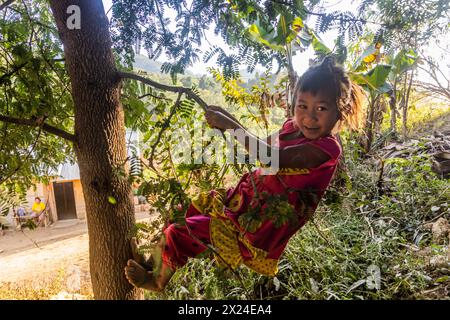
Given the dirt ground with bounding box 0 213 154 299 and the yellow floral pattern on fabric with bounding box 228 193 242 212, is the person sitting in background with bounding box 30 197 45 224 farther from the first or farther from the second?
the yellow floral pattern on fabric with bounding box 228 193 242 212

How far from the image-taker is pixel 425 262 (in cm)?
200

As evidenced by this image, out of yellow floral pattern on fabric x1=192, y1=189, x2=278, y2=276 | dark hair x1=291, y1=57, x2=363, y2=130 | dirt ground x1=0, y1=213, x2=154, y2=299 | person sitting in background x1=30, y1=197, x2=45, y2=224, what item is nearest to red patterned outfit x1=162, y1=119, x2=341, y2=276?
yellow floral pattern on fabric x1=192, y1=189, x2=278, y2=276

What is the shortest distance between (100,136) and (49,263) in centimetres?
547

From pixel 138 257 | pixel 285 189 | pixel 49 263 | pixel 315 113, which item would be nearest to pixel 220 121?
pixel 285 189

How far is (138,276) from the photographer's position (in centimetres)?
116

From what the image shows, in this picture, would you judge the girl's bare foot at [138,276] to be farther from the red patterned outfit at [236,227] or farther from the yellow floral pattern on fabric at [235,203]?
the yellow floral pattern on fabric at [235,203]

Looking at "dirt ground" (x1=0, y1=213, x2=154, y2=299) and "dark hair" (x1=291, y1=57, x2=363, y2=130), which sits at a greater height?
"dark hair" (x1=291, y1=57, x2=363, y2=130)

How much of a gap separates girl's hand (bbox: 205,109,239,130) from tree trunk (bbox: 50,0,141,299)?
18.1 inches

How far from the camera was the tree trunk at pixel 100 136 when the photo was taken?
3.78 feet

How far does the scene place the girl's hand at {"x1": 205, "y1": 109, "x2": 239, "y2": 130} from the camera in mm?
855

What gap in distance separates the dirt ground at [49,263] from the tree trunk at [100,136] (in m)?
1.73
